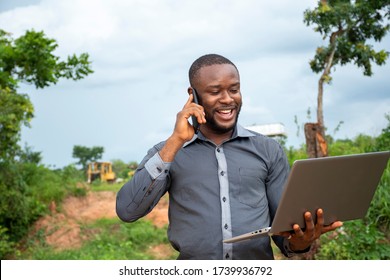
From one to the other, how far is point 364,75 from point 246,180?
10487 millimetres

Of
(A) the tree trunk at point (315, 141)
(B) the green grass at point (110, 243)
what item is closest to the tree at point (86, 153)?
(B) the green grass at point (110, 243)

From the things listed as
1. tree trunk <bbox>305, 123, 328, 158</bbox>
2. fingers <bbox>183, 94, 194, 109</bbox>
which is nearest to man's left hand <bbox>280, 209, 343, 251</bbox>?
fingers <bbox>183, 94, 194, 109</bbox>

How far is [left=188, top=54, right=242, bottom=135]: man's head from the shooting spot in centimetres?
239

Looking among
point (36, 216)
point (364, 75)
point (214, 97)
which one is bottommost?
point (36, 216)

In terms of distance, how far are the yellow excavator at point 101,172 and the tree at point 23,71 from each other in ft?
13.9

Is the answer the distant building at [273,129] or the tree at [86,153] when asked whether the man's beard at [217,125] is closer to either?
the distant building at [273,129]

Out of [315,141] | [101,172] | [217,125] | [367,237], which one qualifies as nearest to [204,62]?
[217,125]

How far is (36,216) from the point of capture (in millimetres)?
10266

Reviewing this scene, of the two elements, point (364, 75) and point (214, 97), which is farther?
point (364, 75)

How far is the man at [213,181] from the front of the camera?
2.33 m

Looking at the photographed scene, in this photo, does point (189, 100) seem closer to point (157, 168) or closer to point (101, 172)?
point (157, 168)

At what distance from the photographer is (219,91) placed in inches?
94.5
